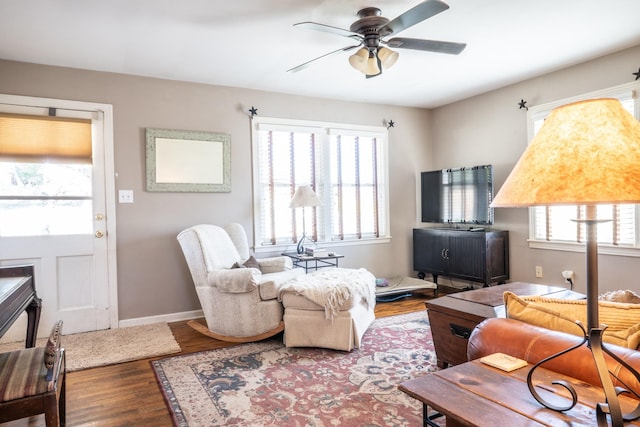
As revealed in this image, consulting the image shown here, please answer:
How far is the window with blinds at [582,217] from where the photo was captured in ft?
11.5

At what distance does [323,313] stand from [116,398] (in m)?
1.45

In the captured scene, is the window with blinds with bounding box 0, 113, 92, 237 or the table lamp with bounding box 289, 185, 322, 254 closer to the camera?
the window with blinds with bounding box 0, 113, 92, 237

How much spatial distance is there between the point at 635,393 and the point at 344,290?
6.94 feet

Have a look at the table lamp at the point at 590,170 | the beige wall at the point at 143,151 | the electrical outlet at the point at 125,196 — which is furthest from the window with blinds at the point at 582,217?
the electrical outlet at the point at 125,196

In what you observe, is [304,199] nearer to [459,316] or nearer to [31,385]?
[459,316]

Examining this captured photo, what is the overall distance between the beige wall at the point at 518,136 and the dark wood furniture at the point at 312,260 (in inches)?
80.6

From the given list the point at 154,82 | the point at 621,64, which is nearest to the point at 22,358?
the point at 154,82

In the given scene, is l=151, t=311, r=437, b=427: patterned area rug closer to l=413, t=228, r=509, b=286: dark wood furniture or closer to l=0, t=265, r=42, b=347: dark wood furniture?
l=0, t=265, r=42, b=347: dark wood furniture

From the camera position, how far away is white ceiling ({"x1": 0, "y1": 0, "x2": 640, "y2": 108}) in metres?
2.64

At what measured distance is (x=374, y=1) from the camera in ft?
8.30

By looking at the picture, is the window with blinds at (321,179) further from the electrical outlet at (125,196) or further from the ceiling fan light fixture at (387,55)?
the ceiling fan light fixture at (387,55)

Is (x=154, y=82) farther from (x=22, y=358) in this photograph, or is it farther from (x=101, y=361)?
(x=22, y=358)

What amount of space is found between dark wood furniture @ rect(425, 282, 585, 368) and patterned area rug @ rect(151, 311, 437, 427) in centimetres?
26

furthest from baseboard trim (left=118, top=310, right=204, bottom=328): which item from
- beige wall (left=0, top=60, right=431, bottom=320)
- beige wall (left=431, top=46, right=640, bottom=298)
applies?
beige wall (left=431, top=46, right=640, bottom=298)
